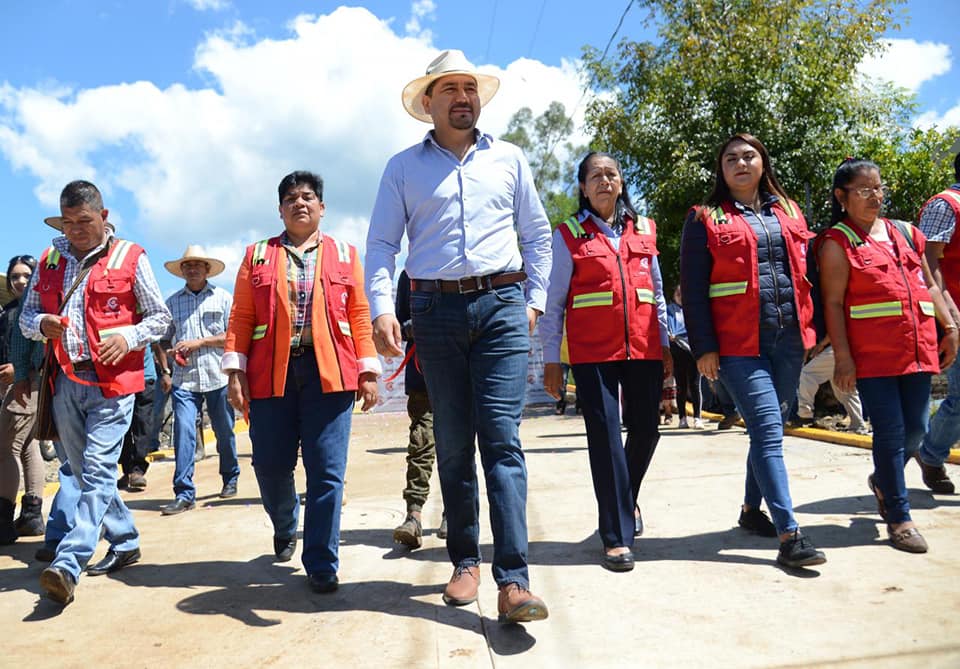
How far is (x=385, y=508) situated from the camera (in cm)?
595

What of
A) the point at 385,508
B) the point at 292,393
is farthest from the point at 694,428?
the point at 292,393

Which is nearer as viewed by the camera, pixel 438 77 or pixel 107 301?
pixel 438 77

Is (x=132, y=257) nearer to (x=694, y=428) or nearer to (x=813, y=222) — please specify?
(x=694, y=428)

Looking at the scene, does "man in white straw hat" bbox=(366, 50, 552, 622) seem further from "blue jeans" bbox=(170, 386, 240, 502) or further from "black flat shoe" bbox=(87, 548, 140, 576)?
"blue jeans" bbox=(170, 386, 240, 502)

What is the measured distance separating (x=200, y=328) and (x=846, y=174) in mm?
5752

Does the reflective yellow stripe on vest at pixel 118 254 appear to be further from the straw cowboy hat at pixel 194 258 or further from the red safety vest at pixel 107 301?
the straw cowboy hat at pixel 194 258

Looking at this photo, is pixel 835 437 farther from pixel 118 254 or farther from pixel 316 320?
pixel 118 254

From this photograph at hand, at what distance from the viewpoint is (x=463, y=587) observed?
11.5 feet

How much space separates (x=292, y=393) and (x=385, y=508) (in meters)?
2.13

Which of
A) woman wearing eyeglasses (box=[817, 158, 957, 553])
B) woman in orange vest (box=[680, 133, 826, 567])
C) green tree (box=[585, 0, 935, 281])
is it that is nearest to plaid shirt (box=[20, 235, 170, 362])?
woman in orange vest (box=[680, 133, 826, 567])

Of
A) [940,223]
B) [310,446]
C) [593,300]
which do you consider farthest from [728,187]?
[310,446]

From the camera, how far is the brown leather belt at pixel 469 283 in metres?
3.41

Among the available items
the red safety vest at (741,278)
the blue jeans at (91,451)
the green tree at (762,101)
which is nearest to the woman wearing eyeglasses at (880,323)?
the red safety vest at (741,278)

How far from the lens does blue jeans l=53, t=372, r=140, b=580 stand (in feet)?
13.2
